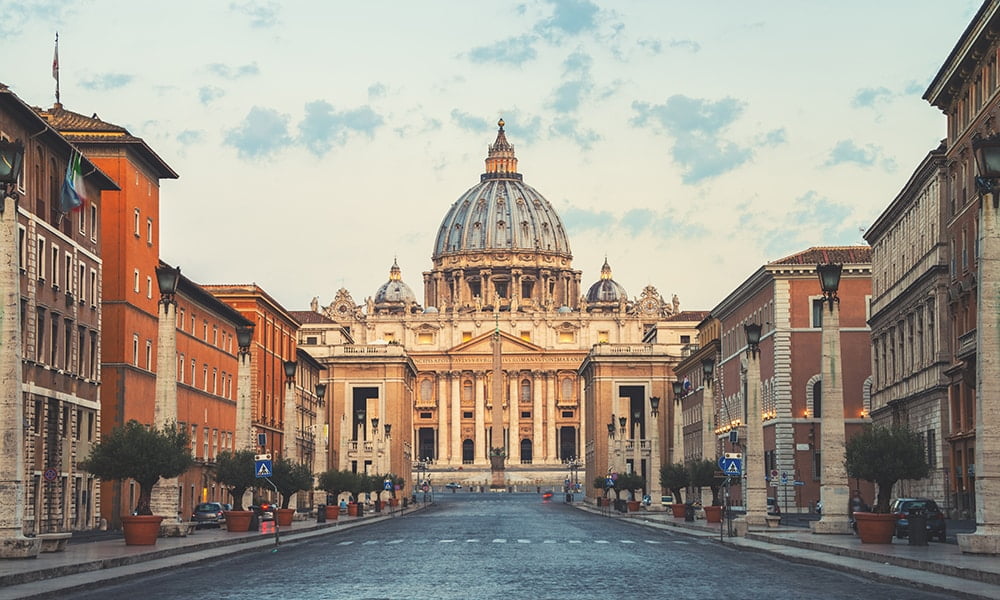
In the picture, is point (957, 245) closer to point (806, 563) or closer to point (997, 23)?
point (997, 23)

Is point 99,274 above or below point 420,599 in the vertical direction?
above

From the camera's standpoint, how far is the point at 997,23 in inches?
2051

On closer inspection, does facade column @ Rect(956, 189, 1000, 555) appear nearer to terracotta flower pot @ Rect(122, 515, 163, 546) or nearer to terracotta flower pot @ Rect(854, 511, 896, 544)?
terracotta flower pot @ Rect(854, 511, 896, 544)

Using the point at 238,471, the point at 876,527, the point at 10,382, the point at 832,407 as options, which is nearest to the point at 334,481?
the point at 238,471

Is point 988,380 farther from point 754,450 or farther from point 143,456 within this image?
point 143,456

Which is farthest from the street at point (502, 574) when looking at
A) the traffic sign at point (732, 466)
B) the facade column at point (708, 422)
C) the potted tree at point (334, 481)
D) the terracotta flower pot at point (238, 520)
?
the potted tree at point (334, 481)

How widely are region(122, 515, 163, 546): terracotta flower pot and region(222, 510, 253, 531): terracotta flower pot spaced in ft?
41.6

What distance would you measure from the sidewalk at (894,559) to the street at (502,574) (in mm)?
505

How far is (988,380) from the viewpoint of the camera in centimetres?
3350

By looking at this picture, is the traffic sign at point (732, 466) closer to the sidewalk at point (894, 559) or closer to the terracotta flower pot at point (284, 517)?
the sidewalk at point (894, 559)

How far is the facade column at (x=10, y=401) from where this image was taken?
33562mm

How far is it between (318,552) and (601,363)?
135724 millimetres

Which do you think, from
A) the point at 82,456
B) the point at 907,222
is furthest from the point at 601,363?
the point at 82,456

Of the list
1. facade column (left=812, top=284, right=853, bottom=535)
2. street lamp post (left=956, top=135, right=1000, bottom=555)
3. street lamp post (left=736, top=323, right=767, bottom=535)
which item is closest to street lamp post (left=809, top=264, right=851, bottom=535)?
facade column (left=812, top=284, right=853, bottom=535)
